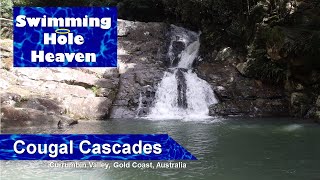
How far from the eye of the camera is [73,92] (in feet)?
54.2

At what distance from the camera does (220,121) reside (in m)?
14.5

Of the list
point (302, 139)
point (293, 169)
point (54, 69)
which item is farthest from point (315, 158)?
point (54, 69)

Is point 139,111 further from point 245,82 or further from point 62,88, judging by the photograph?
point 245,82

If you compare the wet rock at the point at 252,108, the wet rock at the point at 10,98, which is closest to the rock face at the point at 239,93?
the wet rock at the point at 252,108

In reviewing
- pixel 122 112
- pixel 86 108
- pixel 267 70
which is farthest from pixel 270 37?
pixel 86 108

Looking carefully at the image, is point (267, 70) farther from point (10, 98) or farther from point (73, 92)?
point (10, 98)

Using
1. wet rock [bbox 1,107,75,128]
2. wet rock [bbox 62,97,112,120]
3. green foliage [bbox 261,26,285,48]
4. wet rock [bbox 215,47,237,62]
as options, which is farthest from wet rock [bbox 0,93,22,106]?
green foliage [bbox 261,26,285,48]

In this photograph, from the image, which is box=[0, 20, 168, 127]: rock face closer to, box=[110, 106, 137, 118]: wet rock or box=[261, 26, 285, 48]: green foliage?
box=[110, 106, 137, 118]: wet rock

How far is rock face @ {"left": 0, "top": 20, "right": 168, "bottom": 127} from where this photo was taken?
1380 cm

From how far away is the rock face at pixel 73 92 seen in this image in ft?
45.3

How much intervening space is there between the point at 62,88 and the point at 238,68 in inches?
313

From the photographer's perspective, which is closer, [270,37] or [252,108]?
[270,37]

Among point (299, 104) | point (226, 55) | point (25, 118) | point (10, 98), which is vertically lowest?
point (25, 118)

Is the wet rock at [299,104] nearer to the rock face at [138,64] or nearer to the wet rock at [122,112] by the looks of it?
the rock face at [138,64]
